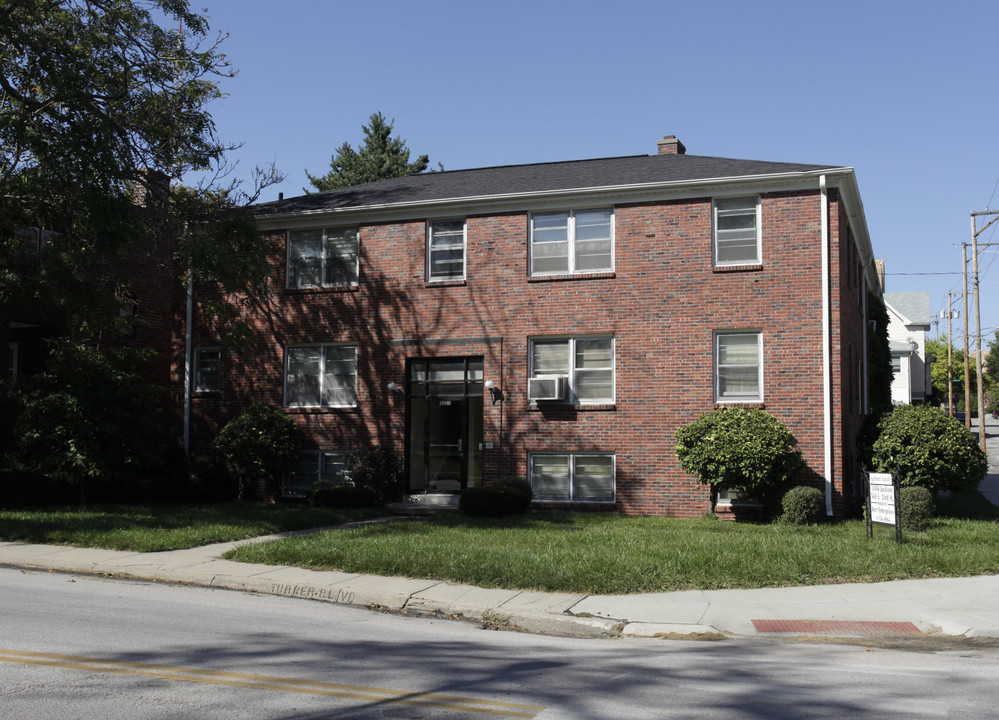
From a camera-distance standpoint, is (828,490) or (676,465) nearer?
(828,490)

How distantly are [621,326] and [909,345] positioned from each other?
3681 cm

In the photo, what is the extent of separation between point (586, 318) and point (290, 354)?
24.5 feet

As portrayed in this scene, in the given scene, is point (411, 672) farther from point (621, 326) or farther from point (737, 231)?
point (737, 231)

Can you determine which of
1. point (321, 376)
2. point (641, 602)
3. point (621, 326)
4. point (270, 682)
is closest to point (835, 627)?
point (641, 602)

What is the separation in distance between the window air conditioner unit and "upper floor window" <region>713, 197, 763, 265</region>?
4159 millimetres

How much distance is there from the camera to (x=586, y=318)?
19.5m

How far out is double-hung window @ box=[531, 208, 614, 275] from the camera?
64.5 ft

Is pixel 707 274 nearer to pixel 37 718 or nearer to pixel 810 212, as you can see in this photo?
pixel 810 212

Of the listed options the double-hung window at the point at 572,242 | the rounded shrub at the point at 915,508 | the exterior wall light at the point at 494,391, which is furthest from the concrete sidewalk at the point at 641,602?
the double-hung window at the point at 572,242

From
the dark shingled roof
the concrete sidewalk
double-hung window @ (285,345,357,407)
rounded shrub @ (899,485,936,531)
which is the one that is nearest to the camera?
the concrete sidewalk

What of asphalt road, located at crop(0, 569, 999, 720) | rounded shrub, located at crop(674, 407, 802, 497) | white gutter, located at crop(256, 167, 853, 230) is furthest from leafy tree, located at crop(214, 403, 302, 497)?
asphalt road, located at crop(0, 569, 999, 720)

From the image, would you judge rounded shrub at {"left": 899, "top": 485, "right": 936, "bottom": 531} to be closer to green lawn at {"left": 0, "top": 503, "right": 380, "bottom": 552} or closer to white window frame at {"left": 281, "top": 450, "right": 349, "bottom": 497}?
green lawn at {"left": 0, "top": 503, "right": 380, "bottom": 552}

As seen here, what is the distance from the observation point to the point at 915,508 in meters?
15.6

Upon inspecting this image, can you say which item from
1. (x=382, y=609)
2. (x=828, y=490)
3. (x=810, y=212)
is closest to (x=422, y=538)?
(x=382, y=609)
